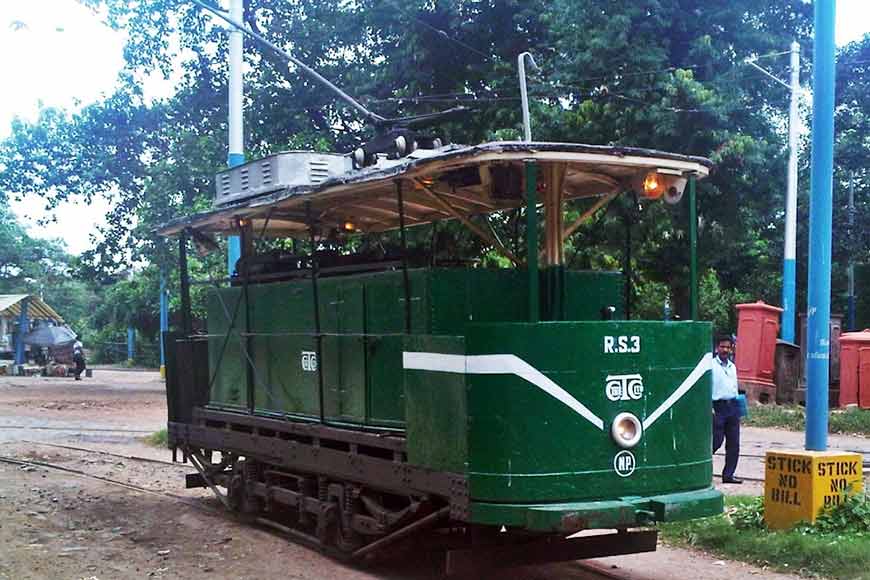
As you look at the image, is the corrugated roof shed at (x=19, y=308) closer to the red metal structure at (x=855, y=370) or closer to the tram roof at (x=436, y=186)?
the red metal structure at (x=855, y=370)

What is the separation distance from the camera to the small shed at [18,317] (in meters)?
44.6

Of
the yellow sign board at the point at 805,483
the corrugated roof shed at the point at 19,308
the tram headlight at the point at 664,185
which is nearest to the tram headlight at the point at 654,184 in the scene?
the tram headlight at the point at 664,185

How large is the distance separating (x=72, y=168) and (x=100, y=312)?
3157cm

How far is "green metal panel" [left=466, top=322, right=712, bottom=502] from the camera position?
6691 mm

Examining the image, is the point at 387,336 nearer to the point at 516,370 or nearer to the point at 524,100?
the point at 516,370

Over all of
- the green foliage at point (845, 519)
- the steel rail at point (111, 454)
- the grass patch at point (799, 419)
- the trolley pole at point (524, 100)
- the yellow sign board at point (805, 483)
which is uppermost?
the trolley pole at point (524, 100)

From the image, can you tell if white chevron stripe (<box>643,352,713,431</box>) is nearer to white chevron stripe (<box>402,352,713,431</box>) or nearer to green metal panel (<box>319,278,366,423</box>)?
white chevron stripe (<box>402,352,713,431</box>)

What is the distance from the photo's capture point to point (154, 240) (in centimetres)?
2798

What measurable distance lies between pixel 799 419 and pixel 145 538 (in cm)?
1353

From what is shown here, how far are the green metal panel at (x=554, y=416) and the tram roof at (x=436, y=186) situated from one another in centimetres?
118

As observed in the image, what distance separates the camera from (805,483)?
28.5ft

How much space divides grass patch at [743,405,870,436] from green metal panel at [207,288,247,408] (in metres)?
11.0

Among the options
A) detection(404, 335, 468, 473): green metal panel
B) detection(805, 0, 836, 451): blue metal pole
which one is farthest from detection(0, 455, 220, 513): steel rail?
detection(805, 0, 836, 451): blue metal pole

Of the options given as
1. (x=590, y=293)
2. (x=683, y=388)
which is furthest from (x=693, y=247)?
(x=683, y=388)
